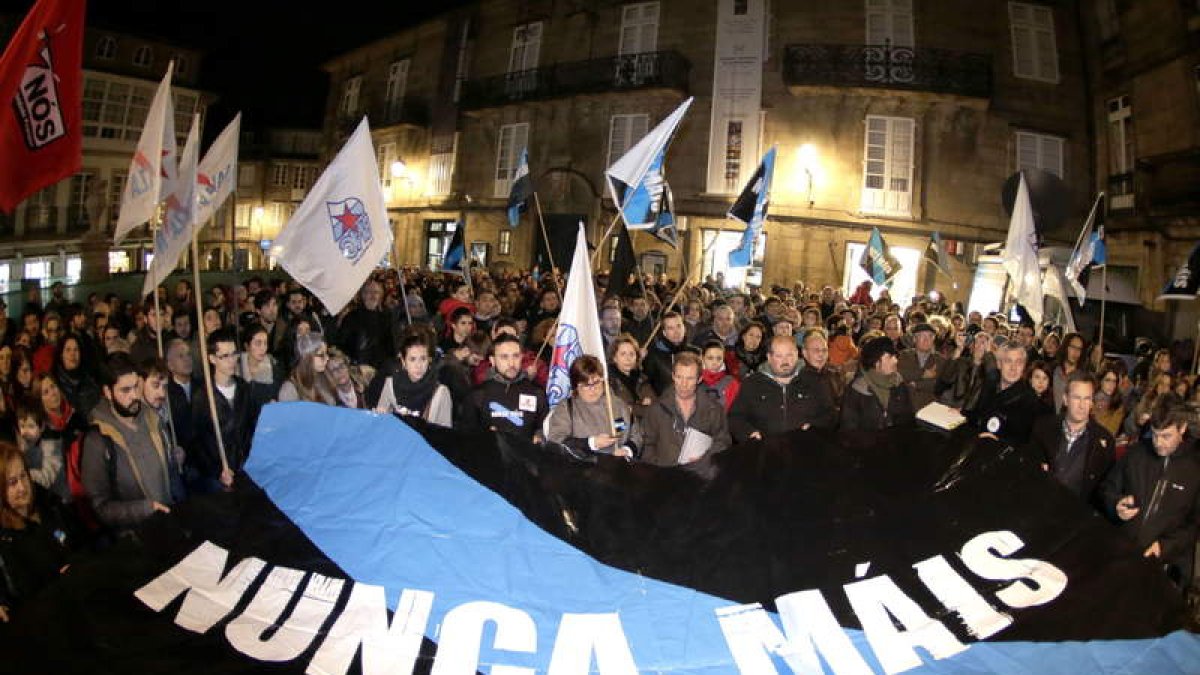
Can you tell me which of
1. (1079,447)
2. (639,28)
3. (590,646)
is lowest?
(590,646)

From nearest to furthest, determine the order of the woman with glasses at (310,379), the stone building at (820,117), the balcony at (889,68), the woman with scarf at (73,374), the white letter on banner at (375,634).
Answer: the white letter on banner at (375,634)
the woman with glasses at (310,379)
the woman with scarf at (73,374)
the balcony at (889,68)
the stone building at (820,117)

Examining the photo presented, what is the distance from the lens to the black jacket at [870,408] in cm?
572

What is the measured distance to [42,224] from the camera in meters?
33.8

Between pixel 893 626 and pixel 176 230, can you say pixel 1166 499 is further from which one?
pixel 176 230

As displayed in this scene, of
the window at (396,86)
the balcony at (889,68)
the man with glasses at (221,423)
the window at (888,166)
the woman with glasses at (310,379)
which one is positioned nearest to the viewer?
the man with glasses at (221,423)

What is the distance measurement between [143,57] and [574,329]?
4713cm

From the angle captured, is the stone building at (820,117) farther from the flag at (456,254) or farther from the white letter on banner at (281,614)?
the white letter on banner at (281,614)

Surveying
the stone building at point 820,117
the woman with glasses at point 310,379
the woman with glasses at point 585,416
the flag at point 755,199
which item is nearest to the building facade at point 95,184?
the stone building at point 820,117

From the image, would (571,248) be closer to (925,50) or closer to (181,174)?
(925,50)

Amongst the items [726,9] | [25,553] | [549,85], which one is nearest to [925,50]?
[726,9]

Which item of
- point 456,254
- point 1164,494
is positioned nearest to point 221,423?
point 1164,494

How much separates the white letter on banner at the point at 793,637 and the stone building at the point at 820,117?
51.8ft

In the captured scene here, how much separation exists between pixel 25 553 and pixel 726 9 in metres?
23.7

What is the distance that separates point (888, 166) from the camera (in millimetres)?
20797
